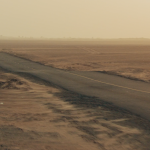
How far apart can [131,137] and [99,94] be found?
8.16m

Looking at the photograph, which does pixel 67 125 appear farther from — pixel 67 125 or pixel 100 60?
pixel 100 60

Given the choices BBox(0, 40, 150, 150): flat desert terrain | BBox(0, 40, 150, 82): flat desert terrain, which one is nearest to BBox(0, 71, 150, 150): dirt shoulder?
BBox(0, 40, 150, 150): flat desert terrain

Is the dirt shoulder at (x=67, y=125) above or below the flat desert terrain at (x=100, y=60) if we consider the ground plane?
above

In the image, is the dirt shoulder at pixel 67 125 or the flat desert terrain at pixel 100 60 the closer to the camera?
the dirt shoulder at pixel 67 125

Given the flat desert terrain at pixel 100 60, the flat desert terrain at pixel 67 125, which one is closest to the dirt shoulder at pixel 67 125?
the flat desert terrain at pixel 67 125

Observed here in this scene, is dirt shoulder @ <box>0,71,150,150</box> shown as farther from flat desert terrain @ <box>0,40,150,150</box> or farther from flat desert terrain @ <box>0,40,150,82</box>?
flat desert terrain @ <box>0,40,150,82</box>

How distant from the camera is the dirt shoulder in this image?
7.67 meters

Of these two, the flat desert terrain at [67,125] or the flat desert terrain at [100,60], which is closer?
the flat desert terrain at [67,125]

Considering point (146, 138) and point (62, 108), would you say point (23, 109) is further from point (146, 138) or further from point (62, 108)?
point (146, 138)

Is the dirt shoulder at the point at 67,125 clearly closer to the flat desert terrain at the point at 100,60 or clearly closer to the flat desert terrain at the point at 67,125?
the flat desert terrain at the point at 67,125

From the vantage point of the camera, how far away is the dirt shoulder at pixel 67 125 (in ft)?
25.2

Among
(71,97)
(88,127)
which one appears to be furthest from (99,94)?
(88,127)

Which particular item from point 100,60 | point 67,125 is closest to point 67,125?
point 67,125

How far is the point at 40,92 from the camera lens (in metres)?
16.6
